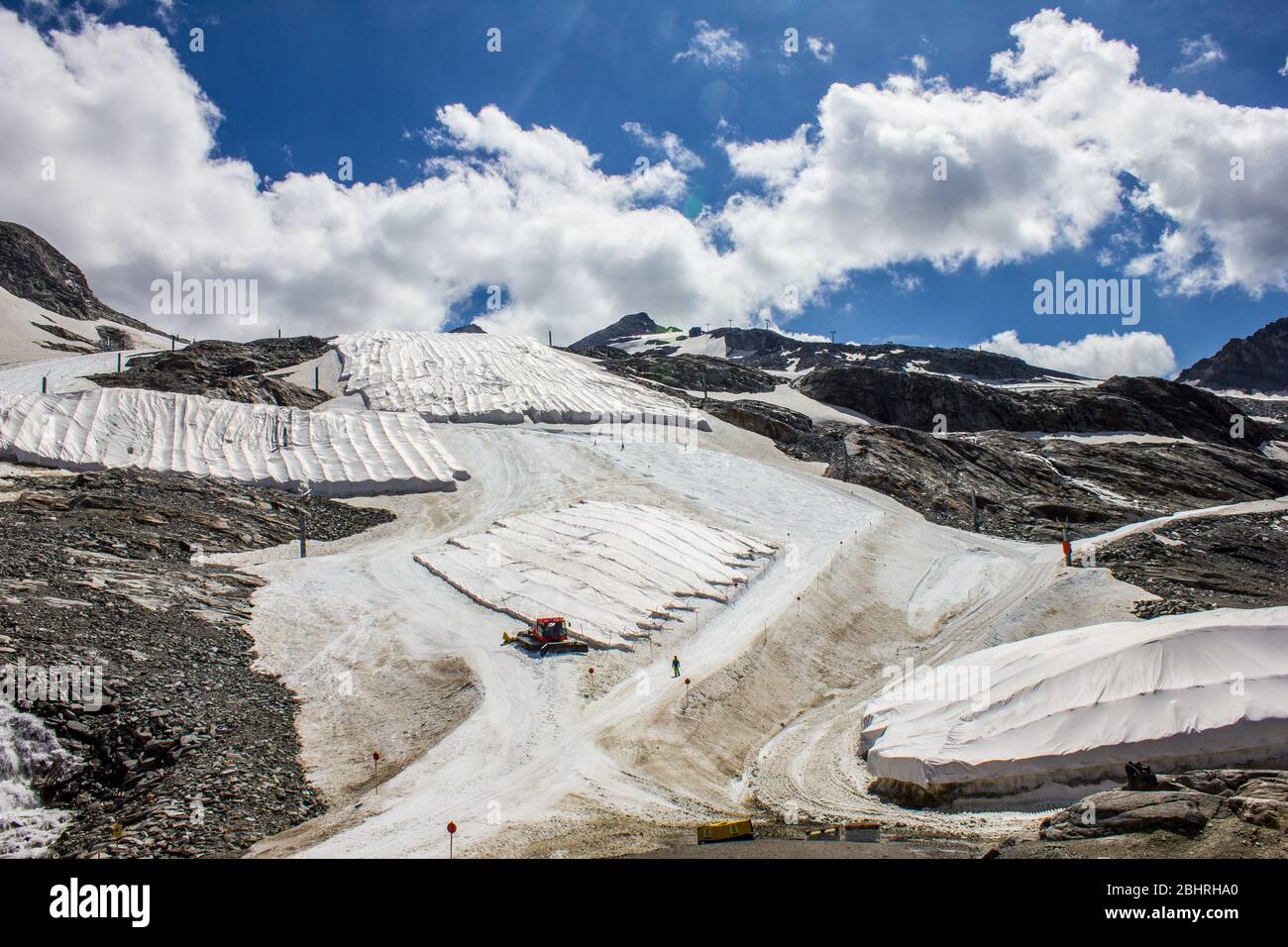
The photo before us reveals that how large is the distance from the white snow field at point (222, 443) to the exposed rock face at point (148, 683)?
11689mm

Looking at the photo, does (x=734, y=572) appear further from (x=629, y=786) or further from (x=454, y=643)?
(x=629, y=786)

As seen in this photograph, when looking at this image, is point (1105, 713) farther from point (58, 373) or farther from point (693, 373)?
point (693, 373)

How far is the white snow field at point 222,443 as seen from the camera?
4894cm

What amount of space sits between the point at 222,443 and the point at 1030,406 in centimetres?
10625

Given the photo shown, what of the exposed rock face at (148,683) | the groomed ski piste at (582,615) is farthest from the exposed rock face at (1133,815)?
the exposed rock face at (148,683)

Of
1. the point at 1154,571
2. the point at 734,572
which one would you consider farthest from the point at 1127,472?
the point at 734,572

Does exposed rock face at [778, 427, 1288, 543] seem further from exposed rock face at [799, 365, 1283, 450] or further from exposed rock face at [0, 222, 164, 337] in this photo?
exposed rock face at [0, 222, 164, 337]

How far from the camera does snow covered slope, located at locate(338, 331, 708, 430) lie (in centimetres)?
7906

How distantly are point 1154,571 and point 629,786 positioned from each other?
37.1 meters

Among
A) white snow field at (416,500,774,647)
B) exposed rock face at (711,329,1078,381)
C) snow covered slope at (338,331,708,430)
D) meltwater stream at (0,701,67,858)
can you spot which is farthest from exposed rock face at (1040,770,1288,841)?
exposed rock face at (711,329,1078,381)

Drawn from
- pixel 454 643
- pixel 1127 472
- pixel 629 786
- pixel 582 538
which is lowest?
pixel 629 786

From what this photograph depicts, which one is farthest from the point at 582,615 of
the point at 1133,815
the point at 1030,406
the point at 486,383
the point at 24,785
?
the point at 1030,406

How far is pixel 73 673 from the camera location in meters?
20.8

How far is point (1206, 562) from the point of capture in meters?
48.0
